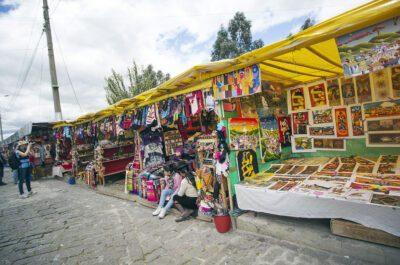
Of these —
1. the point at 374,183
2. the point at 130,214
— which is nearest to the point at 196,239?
the point at 130,214

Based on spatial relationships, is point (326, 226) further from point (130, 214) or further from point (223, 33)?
point (223, 33)

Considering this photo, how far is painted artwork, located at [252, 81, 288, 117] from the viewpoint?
191 inches

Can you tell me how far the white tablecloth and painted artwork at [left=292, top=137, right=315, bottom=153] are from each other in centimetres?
244

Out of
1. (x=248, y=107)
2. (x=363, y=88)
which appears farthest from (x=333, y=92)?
(x=248, y=107)

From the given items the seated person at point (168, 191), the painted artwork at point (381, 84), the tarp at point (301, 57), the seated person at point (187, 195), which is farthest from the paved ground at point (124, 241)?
the painted artwork at point (381, 84)

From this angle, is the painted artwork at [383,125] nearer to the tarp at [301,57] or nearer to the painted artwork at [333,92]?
the painted artwork at [333,92]

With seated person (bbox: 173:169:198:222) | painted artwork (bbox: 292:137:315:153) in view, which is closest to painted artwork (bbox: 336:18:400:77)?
painted artwork (bbox: 292:137:315:153)

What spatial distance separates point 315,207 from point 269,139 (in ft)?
6.75

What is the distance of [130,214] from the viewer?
5586 millimetres

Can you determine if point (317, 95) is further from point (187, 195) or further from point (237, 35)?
point (237, 35)

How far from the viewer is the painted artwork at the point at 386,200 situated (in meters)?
2.61

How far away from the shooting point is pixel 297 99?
5379 millimetres

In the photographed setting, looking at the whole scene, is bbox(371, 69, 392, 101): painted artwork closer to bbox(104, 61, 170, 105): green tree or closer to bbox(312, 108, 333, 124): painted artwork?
bbox(312, 108, 333, 124): painted artwork

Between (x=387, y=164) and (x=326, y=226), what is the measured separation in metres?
1.88
